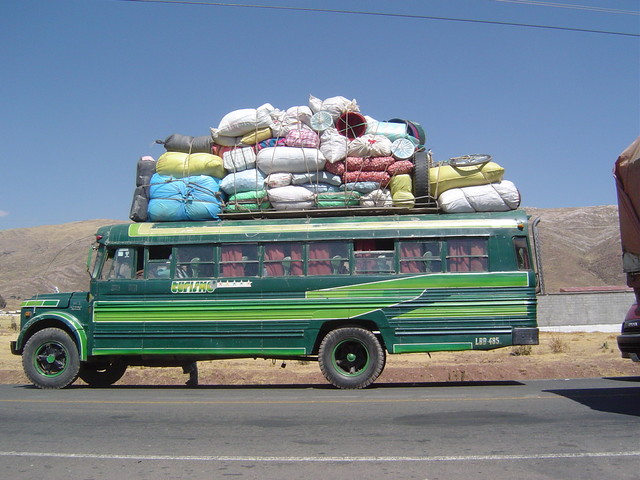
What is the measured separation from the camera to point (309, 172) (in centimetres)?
1195

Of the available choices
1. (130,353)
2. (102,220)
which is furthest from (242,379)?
(102,220)

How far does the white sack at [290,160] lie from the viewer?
1177 centimetres

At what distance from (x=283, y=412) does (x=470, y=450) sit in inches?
120

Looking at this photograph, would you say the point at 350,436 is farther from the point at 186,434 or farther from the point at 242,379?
the point at 242,379

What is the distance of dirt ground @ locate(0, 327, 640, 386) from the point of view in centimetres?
1496

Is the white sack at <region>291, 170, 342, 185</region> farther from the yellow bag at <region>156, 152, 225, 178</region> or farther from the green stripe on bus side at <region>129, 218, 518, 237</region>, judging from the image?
the yellow bag at <region>156, 152, 225, 178</region>

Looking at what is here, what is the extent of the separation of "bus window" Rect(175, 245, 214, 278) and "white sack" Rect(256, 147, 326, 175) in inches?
73.2

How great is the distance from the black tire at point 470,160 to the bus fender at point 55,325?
24.4 feet

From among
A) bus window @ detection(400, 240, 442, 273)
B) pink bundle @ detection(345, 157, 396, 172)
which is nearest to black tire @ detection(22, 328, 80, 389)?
pink bundle @ detection(345, 157, 396, 172)

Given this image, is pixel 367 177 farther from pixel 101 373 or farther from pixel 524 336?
pixel 101 373

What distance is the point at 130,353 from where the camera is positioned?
38.2 feet

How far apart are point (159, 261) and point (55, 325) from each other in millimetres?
2340

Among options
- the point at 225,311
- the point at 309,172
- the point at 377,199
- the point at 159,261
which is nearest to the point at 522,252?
the point at 377,199

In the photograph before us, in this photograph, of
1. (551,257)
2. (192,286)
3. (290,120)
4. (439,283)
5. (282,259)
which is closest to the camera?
(439,283)
